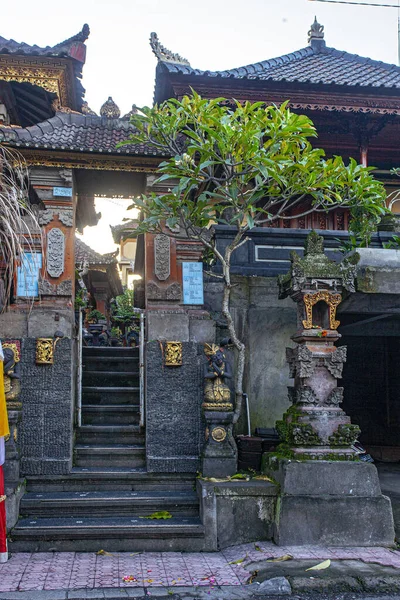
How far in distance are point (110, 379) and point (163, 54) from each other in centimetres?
740

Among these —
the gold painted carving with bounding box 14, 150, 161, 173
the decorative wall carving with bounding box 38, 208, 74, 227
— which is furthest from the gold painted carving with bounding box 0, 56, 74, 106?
the decorative wall carving with bounding box 38, 208, 74, 227

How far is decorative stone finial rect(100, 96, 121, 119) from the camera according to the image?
1068 centimetres

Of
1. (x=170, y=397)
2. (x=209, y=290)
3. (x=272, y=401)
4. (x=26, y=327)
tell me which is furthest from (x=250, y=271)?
(x=26, y=327)

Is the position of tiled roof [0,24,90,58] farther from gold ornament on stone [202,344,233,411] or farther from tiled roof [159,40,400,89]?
gold ornament on stone [202,344,233,411]

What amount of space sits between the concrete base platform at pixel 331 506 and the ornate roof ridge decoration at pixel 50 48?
1042 cm

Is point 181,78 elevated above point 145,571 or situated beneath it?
elevated above

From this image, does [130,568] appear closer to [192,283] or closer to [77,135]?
[192,283]

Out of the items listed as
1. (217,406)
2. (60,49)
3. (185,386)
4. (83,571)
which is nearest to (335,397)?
(217,406)

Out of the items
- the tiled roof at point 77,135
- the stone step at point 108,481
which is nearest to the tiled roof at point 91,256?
the tiled roof at point 77,135

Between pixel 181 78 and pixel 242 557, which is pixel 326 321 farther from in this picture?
pixel 181 78

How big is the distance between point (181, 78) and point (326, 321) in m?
7.19

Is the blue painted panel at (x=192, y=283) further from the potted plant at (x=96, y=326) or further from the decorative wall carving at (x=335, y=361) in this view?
the potted plant at (x=96, y=326)

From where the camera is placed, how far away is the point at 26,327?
8.76 m

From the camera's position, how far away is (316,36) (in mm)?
17469
